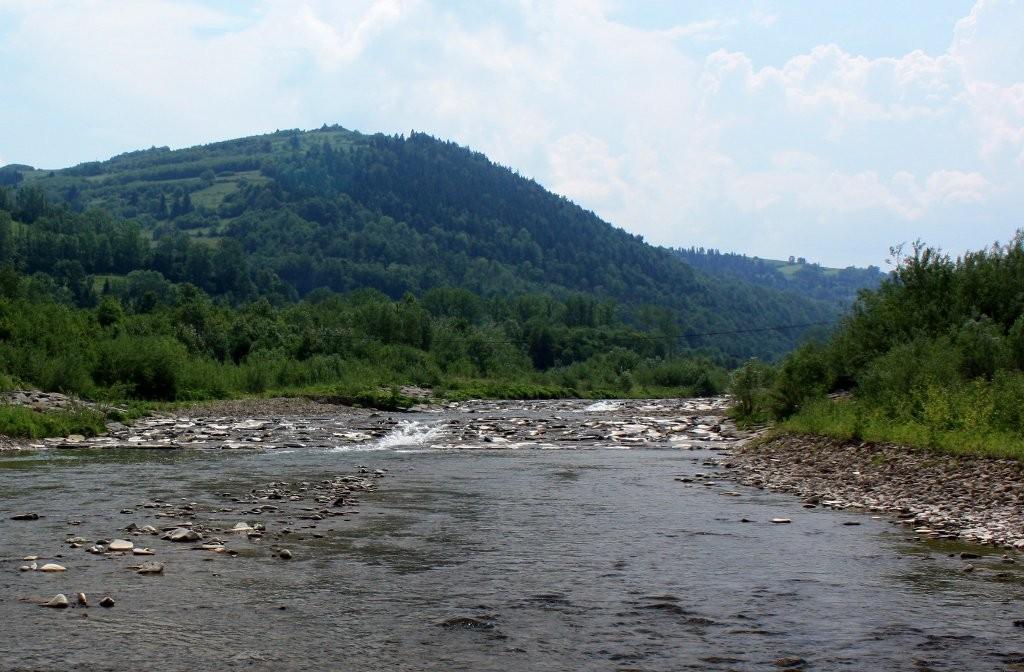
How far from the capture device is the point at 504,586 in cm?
1327

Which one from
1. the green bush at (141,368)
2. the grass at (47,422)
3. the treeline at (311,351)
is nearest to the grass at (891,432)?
the grass at (47,422)

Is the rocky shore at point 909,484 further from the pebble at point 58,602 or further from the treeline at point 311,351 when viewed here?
the treeline at point 311,351

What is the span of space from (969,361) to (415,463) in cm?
1879

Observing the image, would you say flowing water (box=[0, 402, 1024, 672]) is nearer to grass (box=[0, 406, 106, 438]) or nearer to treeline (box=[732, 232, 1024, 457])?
treeline (box=[732, 232, 1024, 457])

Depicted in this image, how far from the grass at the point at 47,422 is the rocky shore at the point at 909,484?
2485cm

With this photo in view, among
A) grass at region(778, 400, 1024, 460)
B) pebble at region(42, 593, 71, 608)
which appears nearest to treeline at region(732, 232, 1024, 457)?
grass at region(778, 400, 1024, 460)

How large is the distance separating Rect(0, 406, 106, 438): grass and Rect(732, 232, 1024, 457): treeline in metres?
27.5

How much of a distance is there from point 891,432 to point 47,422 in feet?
98.6

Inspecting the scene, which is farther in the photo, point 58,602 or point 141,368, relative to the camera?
point 141,368

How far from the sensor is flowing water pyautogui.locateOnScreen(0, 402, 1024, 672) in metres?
10.1

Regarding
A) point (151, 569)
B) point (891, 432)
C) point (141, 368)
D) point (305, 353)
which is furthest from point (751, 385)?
point (305, 353)

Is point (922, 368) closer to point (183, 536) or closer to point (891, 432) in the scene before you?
point (891, 432)

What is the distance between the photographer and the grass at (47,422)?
34531mm

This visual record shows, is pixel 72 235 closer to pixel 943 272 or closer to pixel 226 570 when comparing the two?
pixel 943 272
